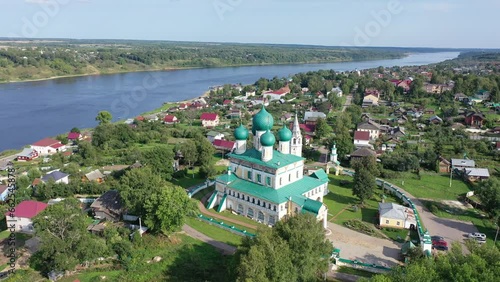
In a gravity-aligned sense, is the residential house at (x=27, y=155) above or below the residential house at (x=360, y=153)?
below

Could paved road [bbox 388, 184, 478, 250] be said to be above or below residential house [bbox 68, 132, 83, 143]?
below

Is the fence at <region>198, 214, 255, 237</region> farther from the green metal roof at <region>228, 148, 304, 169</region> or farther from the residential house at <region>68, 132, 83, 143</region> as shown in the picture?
the residential house at <region>68, 132, 83, 143</region>

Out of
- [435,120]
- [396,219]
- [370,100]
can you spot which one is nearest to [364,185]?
[396,219]

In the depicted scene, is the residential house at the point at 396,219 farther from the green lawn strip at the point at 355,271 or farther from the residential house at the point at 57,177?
the residential house at the point at 57,177

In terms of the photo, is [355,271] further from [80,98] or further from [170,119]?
[80,98]

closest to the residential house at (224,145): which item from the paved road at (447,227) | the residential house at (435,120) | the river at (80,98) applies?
the paved road at (447,227)

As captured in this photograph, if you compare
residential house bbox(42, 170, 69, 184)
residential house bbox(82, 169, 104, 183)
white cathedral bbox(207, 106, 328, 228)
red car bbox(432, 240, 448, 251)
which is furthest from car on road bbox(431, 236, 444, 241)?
residential house bbox(42, 170, 69, 184)
